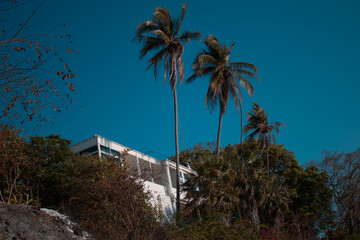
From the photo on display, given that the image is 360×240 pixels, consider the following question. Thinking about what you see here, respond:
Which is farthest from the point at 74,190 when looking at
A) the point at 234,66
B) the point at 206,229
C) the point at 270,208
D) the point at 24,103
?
the point at 234,66

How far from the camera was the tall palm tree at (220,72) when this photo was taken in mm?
29734

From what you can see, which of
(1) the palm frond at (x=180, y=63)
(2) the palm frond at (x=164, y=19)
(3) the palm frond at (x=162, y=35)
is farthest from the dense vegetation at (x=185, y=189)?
(2) the palm frond at (x=164, y=19)

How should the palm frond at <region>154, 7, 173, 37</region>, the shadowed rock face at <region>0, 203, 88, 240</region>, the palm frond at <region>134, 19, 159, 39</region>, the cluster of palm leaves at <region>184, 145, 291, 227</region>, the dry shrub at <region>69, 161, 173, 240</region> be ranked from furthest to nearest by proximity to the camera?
the palm frond at <region>154, 7, 173, 37</region> < the palm frond at <region>134, 19, 159, 39</region> < the cluster of palm leaves at <region>184, 145, 291, 227</region> < the dry shrub at <region>69, 161, 173, 240</region> < the shadowed rock face at <region>0, 203, 88, 240</region>

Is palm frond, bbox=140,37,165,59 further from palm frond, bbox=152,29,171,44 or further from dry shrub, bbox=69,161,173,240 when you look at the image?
dry shrub, bbox=69,161,173,240

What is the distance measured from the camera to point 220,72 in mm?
29469

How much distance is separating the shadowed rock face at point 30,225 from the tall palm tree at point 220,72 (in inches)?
764

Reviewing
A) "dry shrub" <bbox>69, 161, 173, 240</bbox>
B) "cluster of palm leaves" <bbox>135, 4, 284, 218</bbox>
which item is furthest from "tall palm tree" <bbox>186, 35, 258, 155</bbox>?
"dry shrub" <bbox>69, 161, 173, 240</bbox>

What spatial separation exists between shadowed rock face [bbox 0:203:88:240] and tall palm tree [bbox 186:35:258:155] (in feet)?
63.7

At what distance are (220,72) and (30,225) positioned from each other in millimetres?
21523

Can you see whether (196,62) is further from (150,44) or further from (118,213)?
(118,213)

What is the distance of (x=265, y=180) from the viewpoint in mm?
23594

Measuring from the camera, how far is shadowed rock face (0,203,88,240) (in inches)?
380

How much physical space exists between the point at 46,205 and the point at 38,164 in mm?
2016

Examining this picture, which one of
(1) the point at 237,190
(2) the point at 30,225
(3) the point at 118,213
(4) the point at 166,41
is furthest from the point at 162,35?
(2) the point at 30,225
